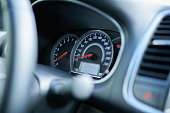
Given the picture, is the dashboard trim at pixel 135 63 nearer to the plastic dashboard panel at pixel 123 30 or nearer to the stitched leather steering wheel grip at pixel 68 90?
the plastic dashboard panel at pixel 123 30

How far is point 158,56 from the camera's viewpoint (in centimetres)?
87

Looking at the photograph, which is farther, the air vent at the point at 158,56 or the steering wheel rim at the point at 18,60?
the air vent at the point at 158,56

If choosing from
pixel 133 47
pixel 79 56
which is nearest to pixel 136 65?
pixel 133 47

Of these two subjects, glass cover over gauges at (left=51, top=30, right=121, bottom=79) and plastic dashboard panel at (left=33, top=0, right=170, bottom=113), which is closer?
plastic dashboard panel at (left=33, top=0, right=170, bottom=113)

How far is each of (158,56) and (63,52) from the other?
3.07ft

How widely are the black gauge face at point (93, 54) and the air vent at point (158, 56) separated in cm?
47

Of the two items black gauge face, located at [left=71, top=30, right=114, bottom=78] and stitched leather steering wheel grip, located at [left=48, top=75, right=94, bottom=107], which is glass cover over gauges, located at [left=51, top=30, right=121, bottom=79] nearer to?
black gauge face, located at [left=71, top=30, right=114, bottom=78]

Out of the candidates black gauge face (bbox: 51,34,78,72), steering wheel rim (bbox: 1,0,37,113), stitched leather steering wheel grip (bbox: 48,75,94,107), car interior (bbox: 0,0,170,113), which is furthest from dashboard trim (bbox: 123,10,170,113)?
black gauge face (bbox: 51,34,78,72)

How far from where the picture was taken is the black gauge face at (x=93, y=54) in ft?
4.57

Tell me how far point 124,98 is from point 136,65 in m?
0.14

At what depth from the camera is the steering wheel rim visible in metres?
0.63

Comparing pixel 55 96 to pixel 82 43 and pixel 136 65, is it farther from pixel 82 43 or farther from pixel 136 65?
pixel 82 43

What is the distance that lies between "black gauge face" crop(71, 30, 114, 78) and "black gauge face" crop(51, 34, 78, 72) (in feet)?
0.23

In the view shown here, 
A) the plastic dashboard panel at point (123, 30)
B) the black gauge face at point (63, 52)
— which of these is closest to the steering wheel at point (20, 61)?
the plastic dashboard panel at point (123, 30)
